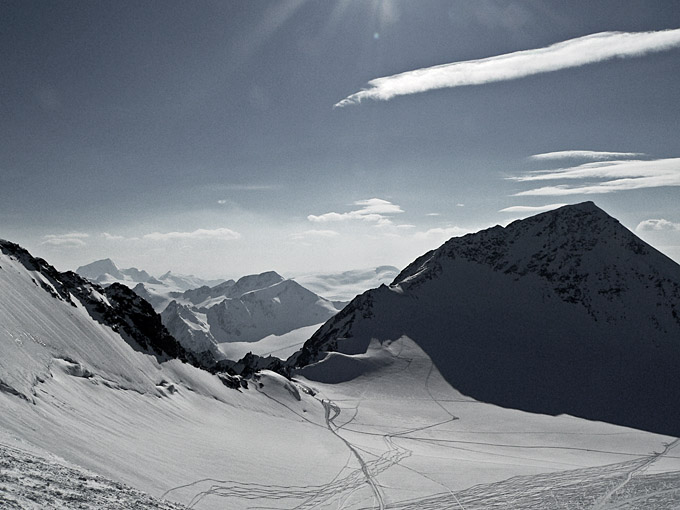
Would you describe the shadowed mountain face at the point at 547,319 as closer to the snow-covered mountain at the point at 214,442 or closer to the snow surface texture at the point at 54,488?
the snow-covered mountain at the point at 214,442

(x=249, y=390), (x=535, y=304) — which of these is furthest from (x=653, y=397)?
(x=249, y=390)

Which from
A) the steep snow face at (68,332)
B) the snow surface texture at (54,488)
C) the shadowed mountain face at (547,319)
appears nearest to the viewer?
the snow surface texture at (54,488)

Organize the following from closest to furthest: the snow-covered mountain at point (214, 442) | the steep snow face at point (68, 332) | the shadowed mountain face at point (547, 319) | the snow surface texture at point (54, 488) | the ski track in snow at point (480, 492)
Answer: the snow surface texture at point (54, 488) < the snow-covered mountain at point (214, 442) < the ski track in snow at point (480, 492) < the steep snow face at point (68, 332) < the shadowed mountain face at point (547, 319)

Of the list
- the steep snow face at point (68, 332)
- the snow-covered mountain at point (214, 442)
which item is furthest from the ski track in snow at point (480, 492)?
the steep snow face at point (68, 332)

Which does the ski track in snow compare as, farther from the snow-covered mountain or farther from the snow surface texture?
the snow surface texture

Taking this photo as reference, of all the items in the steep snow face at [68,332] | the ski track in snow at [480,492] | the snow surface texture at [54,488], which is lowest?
the ski track in snow at [480,492]

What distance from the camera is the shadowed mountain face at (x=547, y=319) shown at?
282 ft

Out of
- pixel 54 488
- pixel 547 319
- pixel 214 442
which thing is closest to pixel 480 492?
pixel 214 442

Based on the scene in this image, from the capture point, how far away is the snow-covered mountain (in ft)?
62.1

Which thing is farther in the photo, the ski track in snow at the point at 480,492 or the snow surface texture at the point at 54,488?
the ski track in snow at the point at 480,492

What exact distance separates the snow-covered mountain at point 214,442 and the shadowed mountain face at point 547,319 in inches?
974

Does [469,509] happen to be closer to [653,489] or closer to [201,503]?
[653,489]

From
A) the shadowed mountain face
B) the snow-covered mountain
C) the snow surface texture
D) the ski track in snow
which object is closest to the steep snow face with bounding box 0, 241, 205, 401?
the snow-covered mountain

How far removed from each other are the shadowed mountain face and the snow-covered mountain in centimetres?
2475
